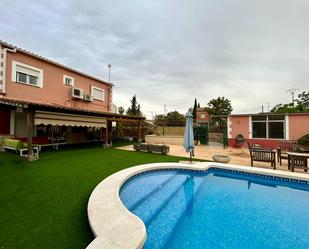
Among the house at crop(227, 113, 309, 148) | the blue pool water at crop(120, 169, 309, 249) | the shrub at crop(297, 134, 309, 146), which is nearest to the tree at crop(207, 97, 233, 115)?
the house at crop(227, 113, 309, 148)

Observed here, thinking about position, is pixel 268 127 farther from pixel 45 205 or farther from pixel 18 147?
pixel 18 147

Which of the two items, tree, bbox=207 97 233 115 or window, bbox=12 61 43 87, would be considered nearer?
window, bbox=12 61 43 87

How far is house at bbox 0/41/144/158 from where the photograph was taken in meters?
12.4

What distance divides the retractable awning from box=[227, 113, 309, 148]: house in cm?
1556

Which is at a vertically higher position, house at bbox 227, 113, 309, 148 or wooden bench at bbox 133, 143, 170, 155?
house at bbox 227, 113, 309, 148

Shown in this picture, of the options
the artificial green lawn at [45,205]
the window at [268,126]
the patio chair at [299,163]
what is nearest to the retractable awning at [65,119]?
the artificial green lawn at [45,205]

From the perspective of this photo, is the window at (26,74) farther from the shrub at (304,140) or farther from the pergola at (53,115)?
the shrub at (304,140)

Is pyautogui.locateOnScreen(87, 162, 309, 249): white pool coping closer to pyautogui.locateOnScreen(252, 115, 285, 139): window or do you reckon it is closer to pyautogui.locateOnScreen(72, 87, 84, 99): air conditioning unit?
pyautogui.locateOnScreen(72, 87, 84, 99): air conditioning unit

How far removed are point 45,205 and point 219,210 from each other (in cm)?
560

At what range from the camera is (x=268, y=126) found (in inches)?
741

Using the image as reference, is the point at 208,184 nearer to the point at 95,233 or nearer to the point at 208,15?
the point at 95,233

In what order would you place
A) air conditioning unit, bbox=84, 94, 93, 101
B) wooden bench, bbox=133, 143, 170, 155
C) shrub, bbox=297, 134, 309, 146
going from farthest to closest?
air conditioning unit, bbox=84, 94, 93, 101
shrub, bbox=297, 134, 309, 146
wooden bench, bbox=133, 143, 170, 155

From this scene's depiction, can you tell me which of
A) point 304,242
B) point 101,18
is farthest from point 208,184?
point 101,18

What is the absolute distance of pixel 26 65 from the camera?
14297 mm
